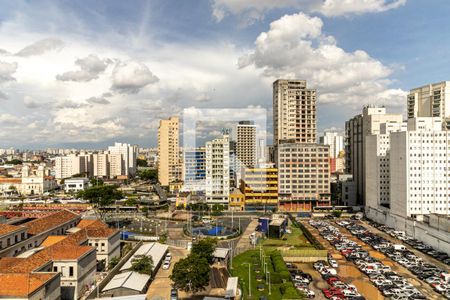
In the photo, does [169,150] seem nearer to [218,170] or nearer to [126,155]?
[218,170]

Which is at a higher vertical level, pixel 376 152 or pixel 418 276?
pixel 376 152

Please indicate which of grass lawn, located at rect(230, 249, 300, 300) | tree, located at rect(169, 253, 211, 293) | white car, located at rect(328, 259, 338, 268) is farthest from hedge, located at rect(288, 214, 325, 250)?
tree, located at rect(169, 253, 211, 293)

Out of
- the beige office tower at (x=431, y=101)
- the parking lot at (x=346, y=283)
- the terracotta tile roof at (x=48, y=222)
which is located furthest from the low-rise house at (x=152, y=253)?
the beige office tower at (x=431, y=101)

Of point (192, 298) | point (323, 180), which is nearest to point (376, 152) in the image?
point (323, 180)

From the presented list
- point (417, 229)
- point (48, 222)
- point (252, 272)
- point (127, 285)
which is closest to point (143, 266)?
point (127, 285)

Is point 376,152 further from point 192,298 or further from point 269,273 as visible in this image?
point 192,298

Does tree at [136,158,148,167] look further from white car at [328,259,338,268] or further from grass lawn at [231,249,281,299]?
white car at [328,259,338,268]
